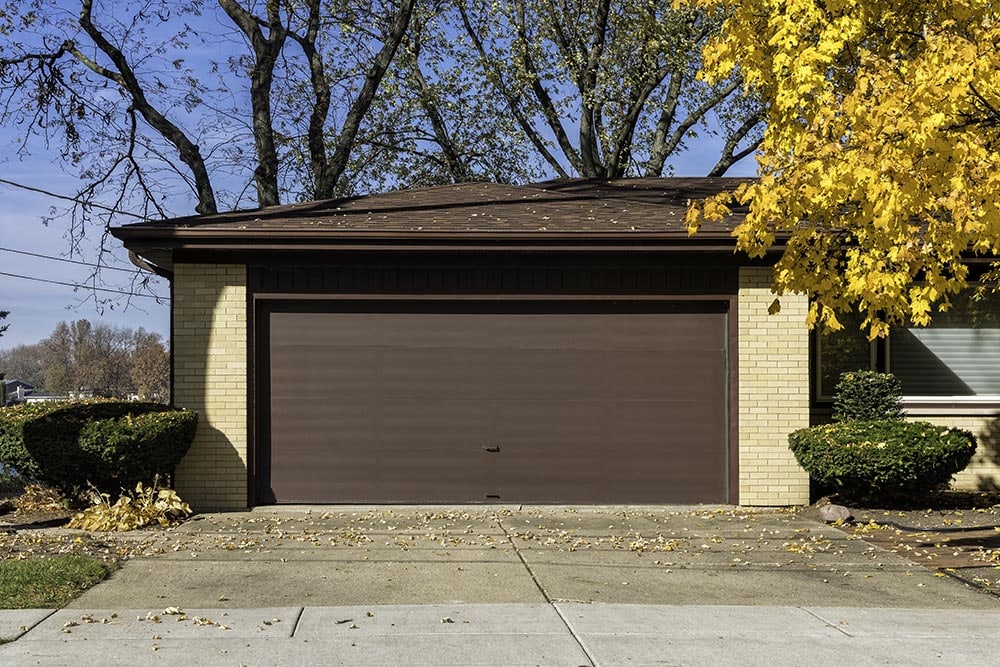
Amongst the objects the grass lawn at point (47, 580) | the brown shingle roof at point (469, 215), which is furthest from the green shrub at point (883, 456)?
the grass lawn at point (47, 580)

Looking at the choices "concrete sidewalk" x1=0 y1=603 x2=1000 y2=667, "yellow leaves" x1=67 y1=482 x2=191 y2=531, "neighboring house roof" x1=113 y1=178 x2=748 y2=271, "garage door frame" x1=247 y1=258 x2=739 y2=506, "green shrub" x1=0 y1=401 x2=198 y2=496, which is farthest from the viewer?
"garage door frame" x1=247 y1=258 x2=739 y2=506

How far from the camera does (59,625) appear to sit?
7.12 meters

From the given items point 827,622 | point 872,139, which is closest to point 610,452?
point 827,622

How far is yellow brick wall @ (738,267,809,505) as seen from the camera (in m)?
13.0

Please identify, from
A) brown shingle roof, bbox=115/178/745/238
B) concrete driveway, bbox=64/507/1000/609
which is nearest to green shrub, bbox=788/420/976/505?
concrete driveway, bbox=64/507/1000/609

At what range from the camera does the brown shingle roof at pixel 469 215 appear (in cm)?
1245

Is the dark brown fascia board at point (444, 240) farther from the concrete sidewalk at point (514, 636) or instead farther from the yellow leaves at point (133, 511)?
the concrete sidewalk at point (514, 636)

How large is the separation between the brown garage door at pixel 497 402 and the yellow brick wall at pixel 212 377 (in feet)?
1.31

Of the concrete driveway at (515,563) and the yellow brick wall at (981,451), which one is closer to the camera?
the concrete driveway at (515,563)

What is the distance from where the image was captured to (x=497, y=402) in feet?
42.9

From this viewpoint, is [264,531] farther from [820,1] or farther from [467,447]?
[820,1]

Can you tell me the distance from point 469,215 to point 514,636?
7506mm

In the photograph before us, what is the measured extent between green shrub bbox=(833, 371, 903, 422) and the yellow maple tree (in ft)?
11.2

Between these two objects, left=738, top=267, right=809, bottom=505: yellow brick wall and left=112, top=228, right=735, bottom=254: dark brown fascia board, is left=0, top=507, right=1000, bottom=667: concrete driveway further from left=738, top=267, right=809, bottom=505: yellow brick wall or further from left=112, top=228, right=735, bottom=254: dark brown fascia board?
left=112, top=228, right=735, bottom=254: dark brown fascia board
